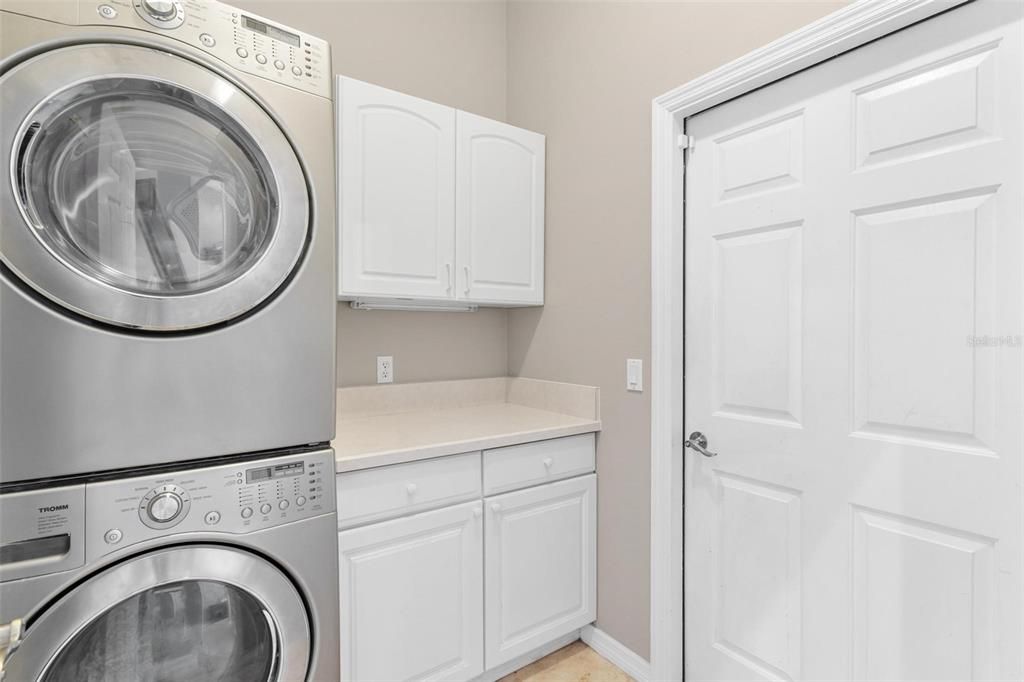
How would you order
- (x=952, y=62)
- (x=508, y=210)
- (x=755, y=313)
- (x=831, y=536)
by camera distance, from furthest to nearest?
1. (x=508, y=210)
2. (x=755, y=313)
3. (x=831, y=536)
4. (x=952, y=62)

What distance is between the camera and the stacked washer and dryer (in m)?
1.00

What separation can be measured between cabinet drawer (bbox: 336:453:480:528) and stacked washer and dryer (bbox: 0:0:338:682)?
0.11 metres

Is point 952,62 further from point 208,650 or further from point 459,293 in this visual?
point 208,650

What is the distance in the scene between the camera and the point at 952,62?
1163 millimetres

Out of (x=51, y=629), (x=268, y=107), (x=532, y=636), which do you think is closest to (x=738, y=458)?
(x=532, y=636)

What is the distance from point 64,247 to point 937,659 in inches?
84.1

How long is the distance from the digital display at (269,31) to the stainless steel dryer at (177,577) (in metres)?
1.04

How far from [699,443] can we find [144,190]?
5.56ft

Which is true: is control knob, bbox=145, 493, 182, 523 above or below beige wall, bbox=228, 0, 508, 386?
below

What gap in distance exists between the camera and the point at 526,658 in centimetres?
189

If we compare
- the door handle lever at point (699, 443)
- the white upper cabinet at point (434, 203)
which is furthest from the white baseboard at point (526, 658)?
the white upper cabinet at point (434, 203)

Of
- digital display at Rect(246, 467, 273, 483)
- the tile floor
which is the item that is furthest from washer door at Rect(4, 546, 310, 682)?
the tile floor

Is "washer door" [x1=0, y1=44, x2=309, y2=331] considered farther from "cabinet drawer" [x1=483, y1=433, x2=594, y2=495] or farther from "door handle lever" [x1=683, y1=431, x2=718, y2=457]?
"door handle lever" [x1=683, y1=431, x2=718, y2=457]

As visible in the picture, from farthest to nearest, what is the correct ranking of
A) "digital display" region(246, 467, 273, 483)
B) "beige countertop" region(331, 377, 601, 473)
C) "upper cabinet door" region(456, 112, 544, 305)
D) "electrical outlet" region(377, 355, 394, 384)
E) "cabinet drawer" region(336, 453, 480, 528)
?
"electrical outlet" region(377, 355, 394, 384), "upper cabinet door" region(456, 112, 544, 305), "beige countertop" region(331, 377, 601, 473), "cabinet drawer" region(336, 453, 480, 528), "digital display" region(246, 467, 273, 483)
